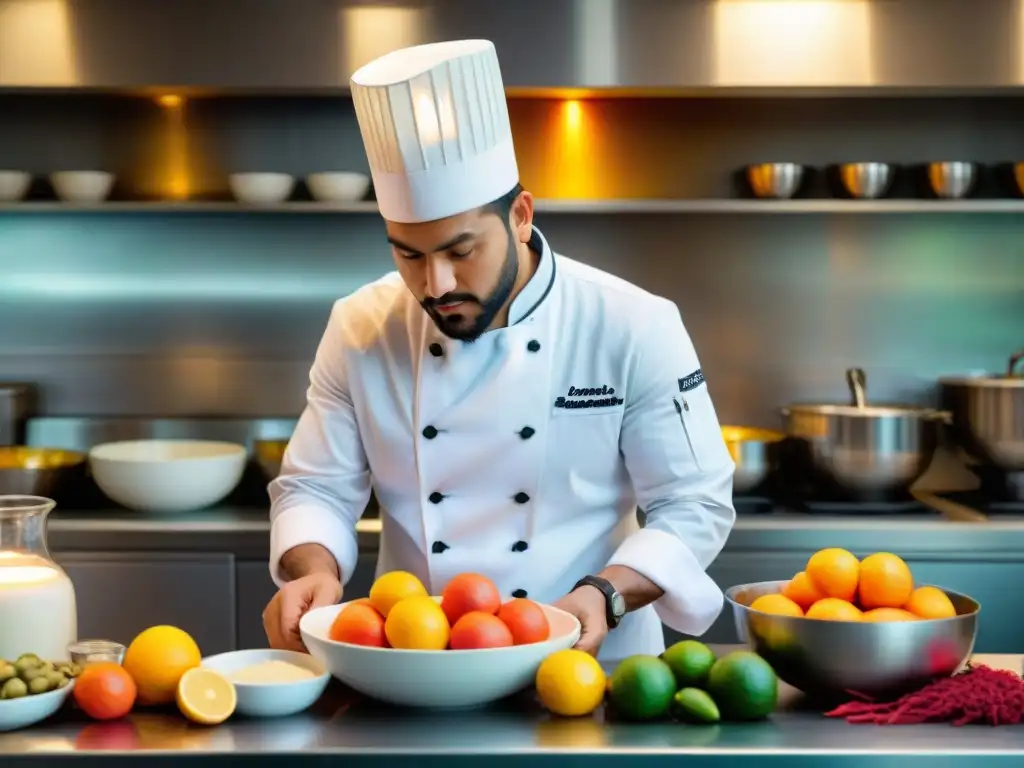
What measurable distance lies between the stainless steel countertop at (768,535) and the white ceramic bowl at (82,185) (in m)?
0.90

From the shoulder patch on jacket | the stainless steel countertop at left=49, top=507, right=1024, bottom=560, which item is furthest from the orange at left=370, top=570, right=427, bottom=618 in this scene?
the stainless steel countertop at left=49, top=507, right=1024, bottom=560

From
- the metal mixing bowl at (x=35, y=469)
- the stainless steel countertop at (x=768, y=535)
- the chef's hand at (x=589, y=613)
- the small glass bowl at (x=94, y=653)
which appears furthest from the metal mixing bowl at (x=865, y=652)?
the metal mixing bowl at (x=35, y=469)

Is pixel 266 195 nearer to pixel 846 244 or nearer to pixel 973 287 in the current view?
pixel 846 244

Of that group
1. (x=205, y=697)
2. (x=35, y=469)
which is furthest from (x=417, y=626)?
(x=35, y=469)

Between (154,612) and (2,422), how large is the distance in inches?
33.5

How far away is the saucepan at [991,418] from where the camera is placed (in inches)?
132

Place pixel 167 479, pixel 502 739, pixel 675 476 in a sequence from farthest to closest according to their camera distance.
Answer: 1. pixel 167 479
2. pixel 675 476
3. pixel 502 739

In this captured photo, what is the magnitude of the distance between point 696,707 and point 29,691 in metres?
0.77

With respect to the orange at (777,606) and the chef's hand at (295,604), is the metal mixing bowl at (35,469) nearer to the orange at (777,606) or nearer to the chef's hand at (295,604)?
the chef's hand at (295,604)

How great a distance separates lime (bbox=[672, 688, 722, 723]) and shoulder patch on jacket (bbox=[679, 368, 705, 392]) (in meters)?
0.78

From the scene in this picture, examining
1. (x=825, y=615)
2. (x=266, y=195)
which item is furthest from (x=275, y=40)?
(x=825, y=615)

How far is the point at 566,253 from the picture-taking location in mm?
3838

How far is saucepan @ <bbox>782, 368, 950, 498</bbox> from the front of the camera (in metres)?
3.33

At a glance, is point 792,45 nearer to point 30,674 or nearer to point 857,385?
point 857,385
